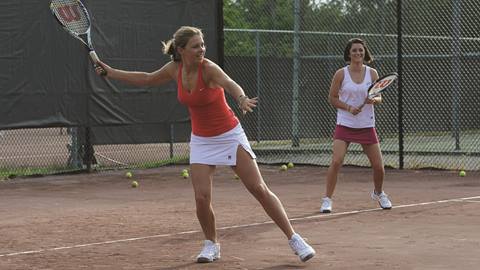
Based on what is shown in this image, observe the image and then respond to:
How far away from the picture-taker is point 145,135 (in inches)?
581

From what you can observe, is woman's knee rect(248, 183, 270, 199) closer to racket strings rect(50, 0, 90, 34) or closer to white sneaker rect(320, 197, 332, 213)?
racket strings rect(50, 0, 90, 34)

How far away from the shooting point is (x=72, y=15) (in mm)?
7934

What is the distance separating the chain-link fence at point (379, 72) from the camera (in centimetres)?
1565

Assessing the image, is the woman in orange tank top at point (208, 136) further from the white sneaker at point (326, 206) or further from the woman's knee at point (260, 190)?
the white sneaker at point (326, 206)

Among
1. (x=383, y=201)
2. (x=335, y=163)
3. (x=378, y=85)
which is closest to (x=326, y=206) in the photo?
(x=335, y=163)

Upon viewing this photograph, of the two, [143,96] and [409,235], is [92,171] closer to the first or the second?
[143,96]

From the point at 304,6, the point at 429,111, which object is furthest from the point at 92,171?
the point at 429,111

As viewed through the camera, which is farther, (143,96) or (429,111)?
(429,111)

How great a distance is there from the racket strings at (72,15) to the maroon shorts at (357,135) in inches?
111

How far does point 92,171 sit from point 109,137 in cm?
63

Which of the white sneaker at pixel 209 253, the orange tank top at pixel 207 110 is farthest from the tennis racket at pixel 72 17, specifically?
the white sneaker at pixel 209 253

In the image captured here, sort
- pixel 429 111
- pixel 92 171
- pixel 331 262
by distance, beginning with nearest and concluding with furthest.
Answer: pixel 331 262, pixel 92 171, pixel 429 111

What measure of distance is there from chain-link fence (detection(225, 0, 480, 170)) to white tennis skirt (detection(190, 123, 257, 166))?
834 centimetres

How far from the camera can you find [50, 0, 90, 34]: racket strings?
25.7 ft
